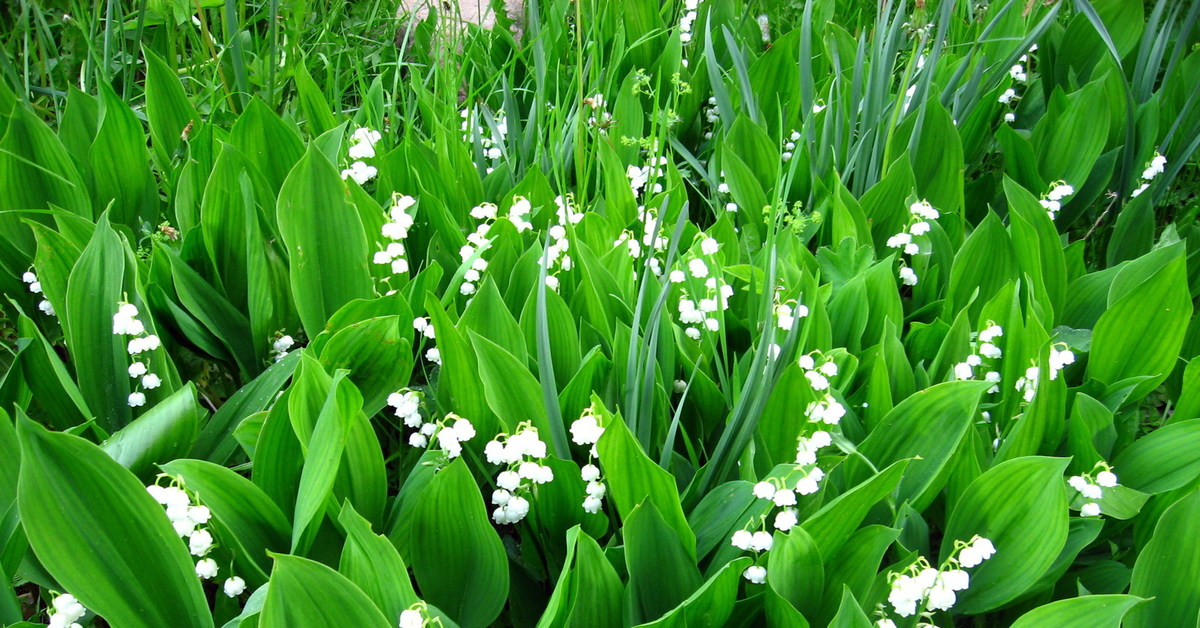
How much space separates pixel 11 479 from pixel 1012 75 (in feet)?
8.09

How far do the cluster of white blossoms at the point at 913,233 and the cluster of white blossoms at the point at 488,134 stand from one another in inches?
37.7

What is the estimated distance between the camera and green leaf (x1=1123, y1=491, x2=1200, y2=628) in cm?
118

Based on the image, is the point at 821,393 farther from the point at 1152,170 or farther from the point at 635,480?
the point at 1152,170

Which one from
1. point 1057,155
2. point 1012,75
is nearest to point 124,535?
point 1057,155

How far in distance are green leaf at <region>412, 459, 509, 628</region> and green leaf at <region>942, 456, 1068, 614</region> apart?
A: 2.02ft

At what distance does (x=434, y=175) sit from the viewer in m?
2.05

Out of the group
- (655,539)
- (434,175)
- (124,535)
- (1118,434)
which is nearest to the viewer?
(124,535)

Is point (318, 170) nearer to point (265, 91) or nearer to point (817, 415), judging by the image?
point (817, 415)

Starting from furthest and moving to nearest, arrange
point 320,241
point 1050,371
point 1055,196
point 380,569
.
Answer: point 1055,196, point 320,241, point 1050,371, point 380,569

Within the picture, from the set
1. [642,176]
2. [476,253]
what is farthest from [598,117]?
[476,253]

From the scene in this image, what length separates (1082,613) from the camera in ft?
3.50

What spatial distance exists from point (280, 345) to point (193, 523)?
58cm

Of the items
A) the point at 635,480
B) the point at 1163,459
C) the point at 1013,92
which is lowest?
the point at 1163,459

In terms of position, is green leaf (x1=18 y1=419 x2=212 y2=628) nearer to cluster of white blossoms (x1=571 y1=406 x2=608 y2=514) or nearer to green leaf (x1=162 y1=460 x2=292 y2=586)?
green leaf (x1=162 y1=460 x2=292 y2=586)
